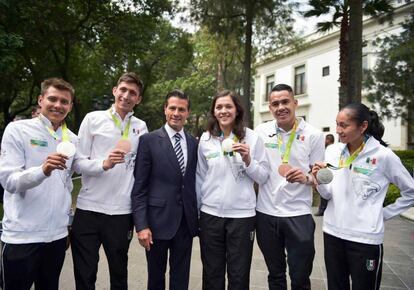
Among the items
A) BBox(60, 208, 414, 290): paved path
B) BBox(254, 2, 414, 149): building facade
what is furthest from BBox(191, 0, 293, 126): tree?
BBox(60, 208, 414, 290): paved path

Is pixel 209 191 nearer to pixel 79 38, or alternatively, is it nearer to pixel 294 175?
pixel 294 175

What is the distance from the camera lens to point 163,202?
3254 mm

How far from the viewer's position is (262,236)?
3.43m

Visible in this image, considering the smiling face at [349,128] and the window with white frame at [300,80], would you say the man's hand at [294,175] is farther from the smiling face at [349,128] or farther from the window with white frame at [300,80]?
the window with white frame at [300,80]

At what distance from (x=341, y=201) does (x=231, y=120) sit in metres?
1.22

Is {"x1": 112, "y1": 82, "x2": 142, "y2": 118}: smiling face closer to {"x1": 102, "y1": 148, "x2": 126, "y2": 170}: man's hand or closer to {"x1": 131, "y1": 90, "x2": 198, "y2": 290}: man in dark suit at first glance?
{"x1": 131, "y1": 90, "x2": 198, "y2": 290}: man in dark suit

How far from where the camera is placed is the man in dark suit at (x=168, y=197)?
3.26m

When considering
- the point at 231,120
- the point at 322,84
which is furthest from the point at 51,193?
the point at 322,84

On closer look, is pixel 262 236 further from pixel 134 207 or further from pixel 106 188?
pixel 106 188

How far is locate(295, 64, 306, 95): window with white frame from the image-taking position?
2803cm

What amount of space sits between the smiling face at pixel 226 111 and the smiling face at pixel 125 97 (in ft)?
2.68

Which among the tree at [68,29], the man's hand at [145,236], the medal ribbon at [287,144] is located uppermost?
the tree at [68,29]

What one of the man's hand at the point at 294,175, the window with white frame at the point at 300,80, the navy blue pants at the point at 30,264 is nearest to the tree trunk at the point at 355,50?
the man's hand at the point at 294,175

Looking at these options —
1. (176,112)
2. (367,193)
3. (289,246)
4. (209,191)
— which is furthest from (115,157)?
(367,193)
